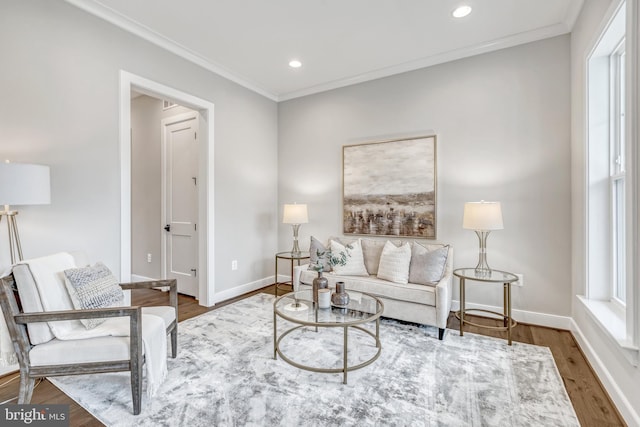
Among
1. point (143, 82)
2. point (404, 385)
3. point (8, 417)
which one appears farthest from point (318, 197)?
point (8, 417)

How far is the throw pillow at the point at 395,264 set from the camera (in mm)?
3058

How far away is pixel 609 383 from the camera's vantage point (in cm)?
192

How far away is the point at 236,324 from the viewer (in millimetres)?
3064

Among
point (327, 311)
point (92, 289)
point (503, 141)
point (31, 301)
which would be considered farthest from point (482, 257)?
point (31, 301)

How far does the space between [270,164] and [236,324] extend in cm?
243

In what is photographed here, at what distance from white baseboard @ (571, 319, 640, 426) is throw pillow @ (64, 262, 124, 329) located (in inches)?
123

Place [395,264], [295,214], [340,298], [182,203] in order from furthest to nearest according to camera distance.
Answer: [182,203] < [295,214] < [395,264] < [340,298]

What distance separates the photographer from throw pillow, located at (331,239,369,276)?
3.38 meters

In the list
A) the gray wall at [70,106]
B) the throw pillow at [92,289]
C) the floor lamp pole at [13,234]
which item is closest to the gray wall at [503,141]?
the gray wall at [70,106]

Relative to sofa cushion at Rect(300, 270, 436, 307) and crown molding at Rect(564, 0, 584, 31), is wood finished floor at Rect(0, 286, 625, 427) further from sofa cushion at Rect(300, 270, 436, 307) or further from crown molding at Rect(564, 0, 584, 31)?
crown molding at Rect(564, 0, 584, 31)

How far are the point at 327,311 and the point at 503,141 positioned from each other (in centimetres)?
250

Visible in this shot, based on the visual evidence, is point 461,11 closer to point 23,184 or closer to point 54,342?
point 23,184

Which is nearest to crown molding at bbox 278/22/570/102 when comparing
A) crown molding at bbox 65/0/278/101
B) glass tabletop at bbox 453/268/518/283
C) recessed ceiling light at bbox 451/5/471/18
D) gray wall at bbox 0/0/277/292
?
recessed ceiling light at bbox 451/5/471/18

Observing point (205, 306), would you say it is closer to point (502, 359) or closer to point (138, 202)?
point (138, 202)
